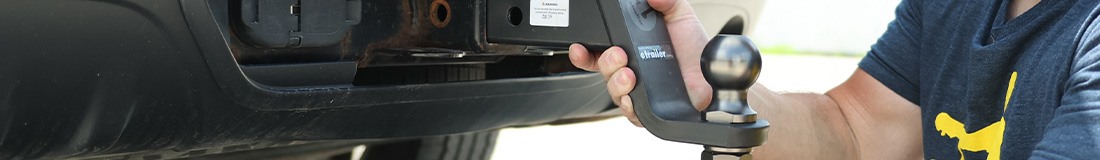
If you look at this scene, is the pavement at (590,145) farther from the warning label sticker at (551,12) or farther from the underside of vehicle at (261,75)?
the warning label sticker at (551,12)

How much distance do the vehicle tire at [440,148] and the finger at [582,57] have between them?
0.60m

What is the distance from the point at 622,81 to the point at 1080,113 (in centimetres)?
48

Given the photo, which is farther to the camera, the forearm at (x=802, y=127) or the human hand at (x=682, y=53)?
the forearm at (x=802, y=127)

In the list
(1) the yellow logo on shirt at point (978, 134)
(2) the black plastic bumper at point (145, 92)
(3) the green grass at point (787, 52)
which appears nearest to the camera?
(2) the black plastic bumper at point (145, 92)

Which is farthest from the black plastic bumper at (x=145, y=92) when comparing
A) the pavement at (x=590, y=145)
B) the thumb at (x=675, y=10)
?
the pavement at (x=590, y=145)

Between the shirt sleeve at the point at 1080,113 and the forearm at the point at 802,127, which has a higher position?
the shirt sleeve at the point at 1080,113

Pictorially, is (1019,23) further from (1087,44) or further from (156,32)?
(156,32)

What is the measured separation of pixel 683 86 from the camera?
1601mm

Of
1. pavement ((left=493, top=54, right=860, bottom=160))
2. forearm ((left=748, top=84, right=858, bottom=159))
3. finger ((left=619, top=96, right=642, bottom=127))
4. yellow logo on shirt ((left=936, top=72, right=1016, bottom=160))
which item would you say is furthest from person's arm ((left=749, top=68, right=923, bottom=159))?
pavement ((left=493, top=54, right=860, bottom=160))

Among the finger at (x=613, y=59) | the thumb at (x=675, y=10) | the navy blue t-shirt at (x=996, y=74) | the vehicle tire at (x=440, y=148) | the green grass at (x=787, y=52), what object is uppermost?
the thumb at (x=675, y=10)

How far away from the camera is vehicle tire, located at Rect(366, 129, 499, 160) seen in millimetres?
2297

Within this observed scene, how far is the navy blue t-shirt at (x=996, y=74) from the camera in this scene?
1.64 meters

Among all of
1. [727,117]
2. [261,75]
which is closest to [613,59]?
[727,117]

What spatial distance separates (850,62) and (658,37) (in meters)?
7.36
